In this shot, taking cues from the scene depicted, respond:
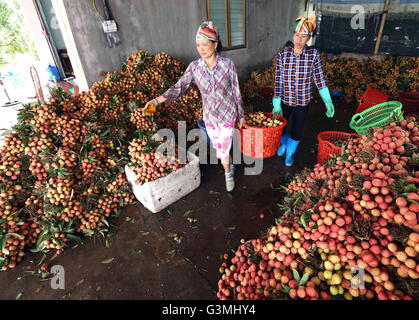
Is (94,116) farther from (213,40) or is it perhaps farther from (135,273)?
(135,273)

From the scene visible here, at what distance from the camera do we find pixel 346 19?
6.33 m

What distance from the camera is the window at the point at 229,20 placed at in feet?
17.9

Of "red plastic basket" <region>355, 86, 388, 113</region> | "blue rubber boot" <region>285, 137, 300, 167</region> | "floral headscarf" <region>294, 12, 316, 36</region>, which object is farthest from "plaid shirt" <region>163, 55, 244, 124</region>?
"red plastic basket" <region>355, 86, 388, 113</region>

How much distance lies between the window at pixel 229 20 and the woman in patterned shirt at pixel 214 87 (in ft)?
11.2

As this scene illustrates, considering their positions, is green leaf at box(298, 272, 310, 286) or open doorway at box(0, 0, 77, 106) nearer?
green leaf at box(298, 272, 310, 286)

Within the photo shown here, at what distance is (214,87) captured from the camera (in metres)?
2.65

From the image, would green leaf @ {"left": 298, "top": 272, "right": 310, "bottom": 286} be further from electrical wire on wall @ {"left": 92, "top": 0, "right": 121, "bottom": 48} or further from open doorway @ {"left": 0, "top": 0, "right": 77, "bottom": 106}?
open doorway @ {"left": 0, "top": 0, "right": 77, "bottom": 106}

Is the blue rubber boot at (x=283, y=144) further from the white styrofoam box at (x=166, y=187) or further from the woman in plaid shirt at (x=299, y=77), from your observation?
the white styrofoam box at (x=166, y=187)

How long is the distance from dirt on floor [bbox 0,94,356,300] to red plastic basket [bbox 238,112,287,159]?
568 mm

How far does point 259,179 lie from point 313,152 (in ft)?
4.24

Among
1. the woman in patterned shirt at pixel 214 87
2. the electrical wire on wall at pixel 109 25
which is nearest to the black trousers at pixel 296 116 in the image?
the woman in patterned shirt at pixel 214 87

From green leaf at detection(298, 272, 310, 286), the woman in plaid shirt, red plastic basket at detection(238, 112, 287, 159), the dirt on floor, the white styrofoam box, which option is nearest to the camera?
green leaf at detection(298, 272, 310, 286)

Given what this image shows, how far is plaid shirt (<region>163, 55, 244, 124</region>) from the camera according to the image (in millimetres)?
2621
